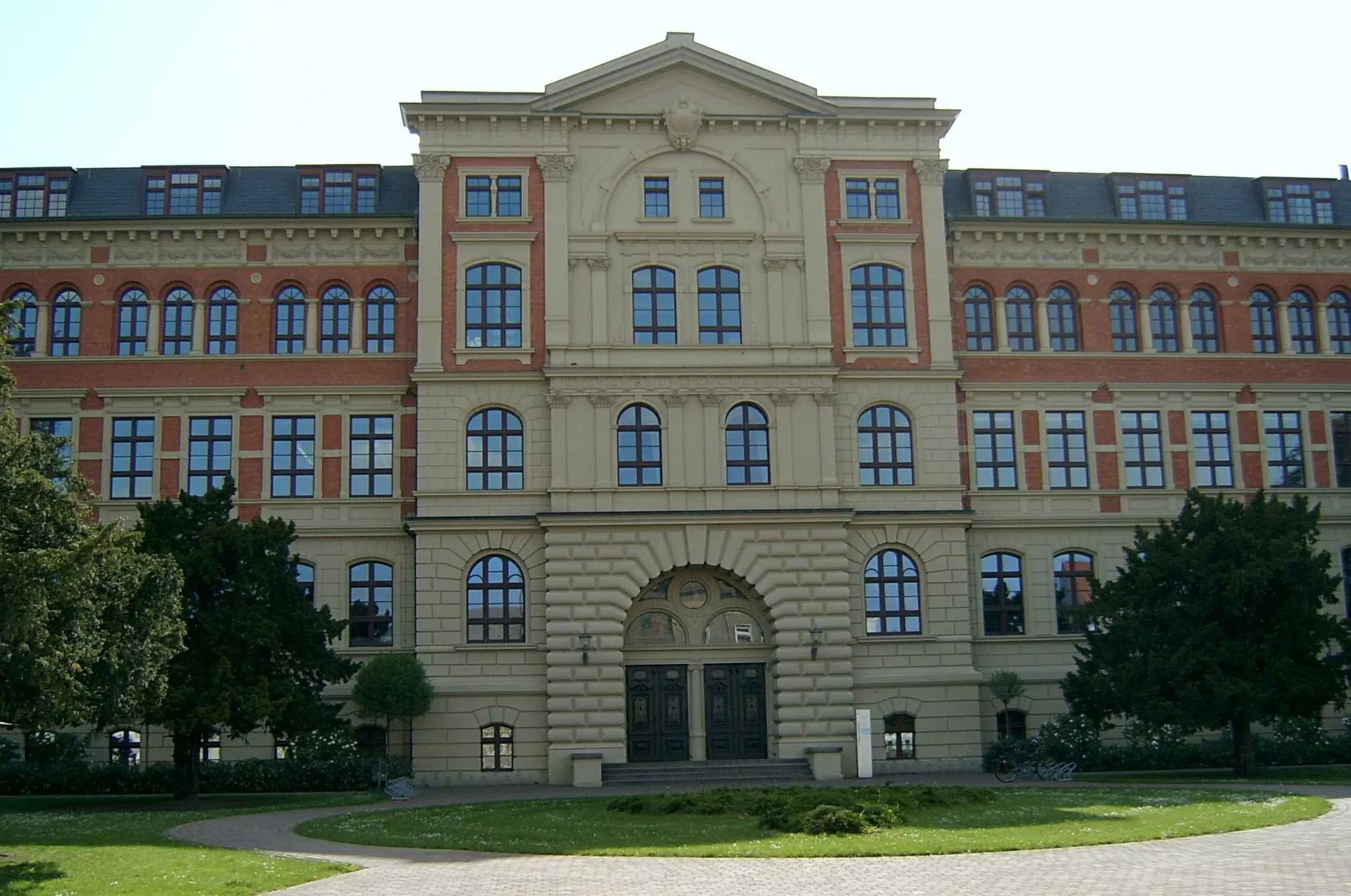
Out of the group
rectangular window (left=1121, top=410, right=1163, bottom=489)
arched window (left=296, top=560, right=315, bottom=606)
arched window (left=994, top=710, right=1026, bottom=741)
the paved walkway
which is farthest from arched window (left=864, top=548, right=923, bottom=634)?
the paved walkway

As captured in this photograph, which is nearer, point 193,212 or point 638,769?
point 638,769

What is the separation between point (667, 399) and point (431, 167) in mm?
9937

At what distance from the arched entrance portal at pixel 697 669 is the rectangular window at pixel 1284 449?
1716cm

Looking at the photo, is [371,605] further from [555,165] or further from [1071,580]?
[1071,580]

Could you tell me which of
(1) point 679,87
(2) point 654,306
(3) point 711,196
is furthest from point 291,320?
(1) point 679,87

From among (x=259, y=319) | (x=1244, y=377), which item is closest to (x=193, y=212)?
(x=259, y=319)

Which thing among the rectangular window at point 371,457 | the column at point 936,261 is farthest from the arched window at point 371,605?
the column at point 936,261

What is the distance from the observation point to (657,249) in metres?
43.1

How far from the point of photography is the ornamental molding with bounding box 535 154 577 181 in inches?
1698

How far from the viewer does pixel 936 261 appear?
43781 millimetres

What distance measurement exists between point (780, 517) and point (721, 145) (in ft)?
37.9

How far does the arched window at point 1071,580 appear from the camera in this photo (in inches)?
1722

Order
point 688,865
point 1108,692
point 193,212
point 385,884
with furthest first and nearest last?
point 193,212 → point 1108,692 → point 688,865 → point 385,884

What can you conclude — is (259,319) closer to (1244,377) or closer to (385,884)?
(385,884)
